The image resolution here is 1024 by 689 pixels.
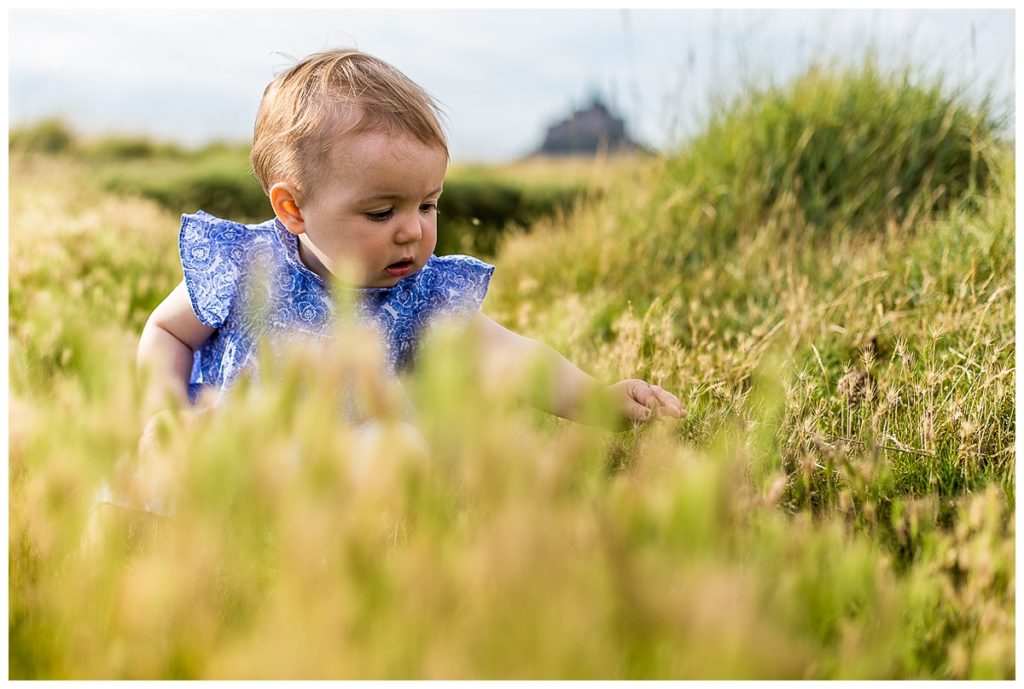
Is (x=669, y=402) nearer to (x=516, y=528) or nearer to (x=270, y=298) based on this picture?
(x=270, y=298)

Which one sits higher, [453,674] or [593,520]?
[593,520]

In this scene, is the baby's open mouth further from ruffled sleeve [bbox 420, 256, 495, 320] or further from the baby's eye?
ruffled sleeve [bbox 420, 256, 495, 320]

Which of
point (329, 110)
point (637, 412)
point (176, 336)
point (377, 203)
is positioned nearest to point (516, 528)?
point (637, 412)

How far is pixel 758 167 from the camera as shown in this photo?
4637 millimetres

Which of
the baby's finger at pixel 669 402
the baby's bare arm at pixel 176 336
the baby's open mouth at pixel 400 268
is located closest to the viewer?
the baby's finger at pixel 669 402

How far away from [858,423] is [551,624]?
1570mm

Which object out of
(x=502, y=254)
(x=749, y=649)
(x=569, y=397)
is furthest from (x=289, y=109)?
(x=502, y=254)

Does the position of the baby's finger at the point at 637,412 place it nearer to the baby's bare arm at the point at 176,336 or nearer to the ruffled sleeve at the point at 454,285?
the ruffled sleeve at the point at 454,285

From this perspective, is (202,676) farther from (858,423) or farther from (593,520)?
(858,423)

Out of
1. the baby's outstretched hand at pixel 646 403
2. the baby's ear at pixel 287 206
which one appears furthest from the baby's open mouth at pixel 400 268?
the baby's outstretched hand at pixel 646 403

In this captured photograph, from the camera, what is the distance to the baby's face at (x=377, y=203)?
2.07m

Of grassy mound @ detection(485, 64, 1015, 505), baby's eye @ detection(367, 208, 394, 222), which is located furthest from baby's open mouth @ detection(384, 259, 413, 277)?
grassy mound @ detection(485, 64, 1015, 505)

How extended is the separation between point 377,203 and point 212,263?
20.7 inches

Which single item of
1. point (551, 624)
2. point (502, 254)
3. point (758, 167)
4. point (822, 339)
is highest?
point (758, 167)
